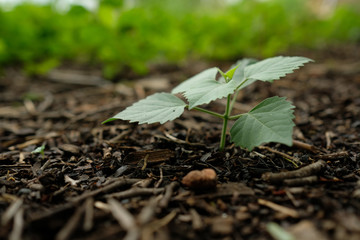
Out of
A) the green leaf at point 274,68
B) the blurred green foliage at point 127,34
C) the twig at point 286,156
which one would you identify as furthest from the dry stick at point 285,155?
the blurred green foliage at point 127,34

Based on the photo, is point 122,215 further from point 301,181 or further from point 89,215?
point 301,181

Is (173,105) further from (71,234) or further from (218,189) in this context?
(71,234)

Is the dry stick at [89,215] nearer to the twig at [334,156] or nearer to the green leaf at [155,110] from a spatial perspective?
the green leaf at [155,110]

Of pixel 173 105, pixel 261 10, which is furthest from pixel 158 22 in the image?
pixel 173 105

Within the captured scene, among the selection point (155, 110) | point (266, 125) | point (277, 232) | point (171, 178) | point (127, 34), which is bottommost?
point (277, 232)

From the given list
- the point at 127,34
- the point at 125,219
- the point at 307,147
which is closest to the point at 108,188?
the point at 125,219

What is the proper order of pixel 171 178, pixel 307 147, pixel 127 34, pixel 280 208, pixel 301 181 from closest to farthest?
pixel 280 208 → pixel 301 181 → pixel 171 178 → pixel 307 147 → pixel 127 34

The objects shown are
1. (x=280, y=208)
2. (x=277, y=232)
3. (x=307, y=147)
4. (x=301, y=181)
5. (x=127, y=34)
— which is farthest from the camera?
(x=127, y=34)
